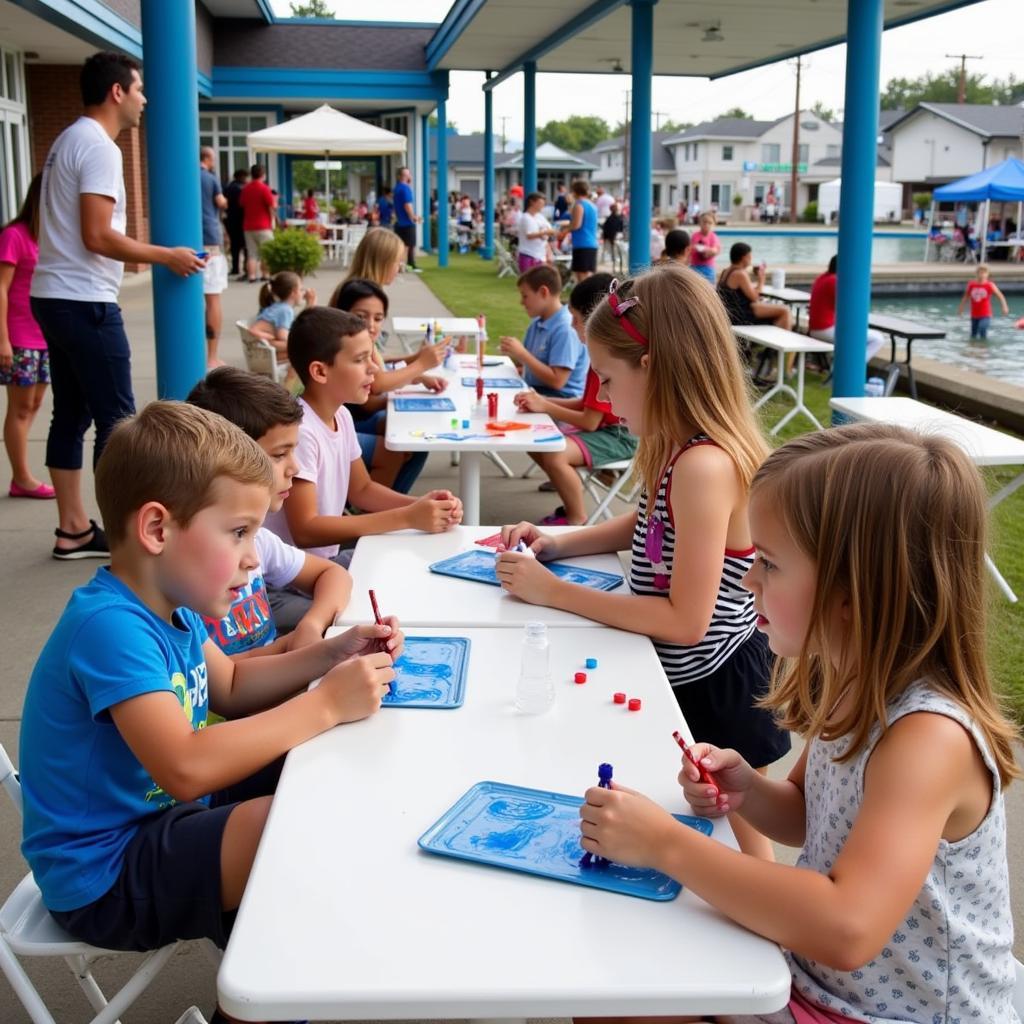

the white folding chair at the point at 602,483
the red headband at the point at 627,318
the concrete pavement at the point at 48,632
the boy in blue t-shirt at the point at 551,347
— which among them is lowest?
the concrete pavement at the point at 48,632

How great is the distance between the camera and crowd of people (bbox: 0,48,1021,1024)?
1.43 metres

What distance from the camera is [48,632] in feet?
14.3

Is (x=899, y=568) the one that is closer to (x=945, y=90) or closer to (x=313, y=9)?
(x=313, y=9)

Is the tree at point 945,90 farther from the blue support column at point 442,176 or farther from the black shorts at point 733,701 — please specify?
the black shorts at point 733,701

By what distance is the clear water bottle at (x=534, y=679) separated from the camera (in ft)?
6.27

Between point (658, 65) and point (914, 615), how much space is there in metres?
18.3

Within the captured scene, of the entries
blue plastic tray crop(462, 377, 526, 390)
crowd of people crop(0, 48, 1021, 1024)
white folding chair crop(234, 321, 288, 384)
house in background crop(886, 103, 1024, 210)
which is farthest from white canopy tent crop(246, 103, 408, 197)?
house in background crop(886, 103, 1024, 210)

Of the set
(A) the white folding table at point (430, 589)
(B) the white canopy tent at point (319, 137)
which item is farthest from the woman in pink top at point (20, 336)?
(B) the white canopy tent at point (319, 137)

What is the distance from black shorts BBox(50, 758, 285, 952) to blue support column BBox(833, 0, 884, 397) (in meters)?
6.61

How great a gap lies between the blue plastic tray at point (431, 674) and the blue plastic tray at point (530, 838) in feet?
1.01

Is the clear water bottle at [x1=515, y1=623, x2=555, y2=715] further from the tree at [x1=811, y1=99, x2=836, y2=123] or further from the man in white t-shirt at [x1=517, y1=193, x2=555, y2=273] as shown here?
the tree at [x1=811, y1=99, x2=836, y2=123]

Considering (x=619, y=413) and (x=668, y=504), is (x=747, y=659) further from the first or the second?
(x=619, y=413)

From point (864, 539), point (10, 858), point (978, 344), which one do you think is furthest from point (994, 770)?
point (978, 344)

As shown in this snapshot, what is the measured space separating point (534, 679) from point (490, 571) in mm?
746
